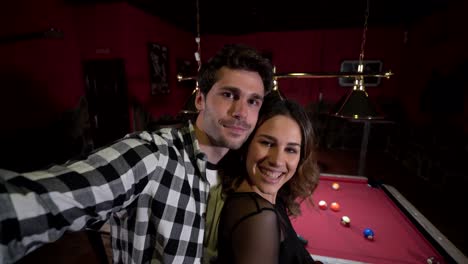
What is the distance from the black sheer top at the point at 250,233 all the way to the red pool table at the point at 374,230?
64 centimetres

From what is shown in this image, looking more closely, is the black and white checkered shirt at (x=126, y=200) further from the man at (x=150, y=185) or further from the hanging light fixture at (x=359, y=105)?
the hanging light fixture at (x=359, y=105)

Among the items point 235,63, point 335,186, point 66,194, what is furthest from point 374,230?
point 66,194

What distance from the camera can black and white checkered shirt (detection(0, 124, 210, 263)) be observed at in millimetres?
574

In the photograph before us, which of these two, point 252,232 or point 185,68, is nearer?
point 252,232

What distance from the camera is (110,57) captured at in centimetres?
426

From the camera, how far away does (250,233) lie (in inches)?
35.5

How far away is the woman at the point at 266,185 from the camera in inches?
35.7

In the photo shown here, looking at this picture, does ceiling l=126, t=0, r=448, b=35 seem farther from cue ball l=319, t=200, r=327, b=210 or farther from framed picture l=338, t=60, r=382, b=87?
cue ball l=319, t=200, r=327, b=210

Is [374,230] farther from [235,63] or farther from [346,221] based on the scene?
[235,63]

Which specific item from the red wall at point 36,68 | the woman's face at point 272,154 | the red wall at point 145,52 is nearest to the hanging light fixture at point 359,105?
the woman's face at point 272,154

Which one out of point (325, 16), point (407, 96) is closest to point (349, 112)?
point (325, 16)

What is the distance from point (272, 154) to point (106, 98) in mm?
4382

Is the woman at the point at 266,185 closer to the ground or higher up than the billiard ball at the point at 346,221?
higher up

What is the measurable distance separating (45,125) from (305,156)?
4202 millimetres
